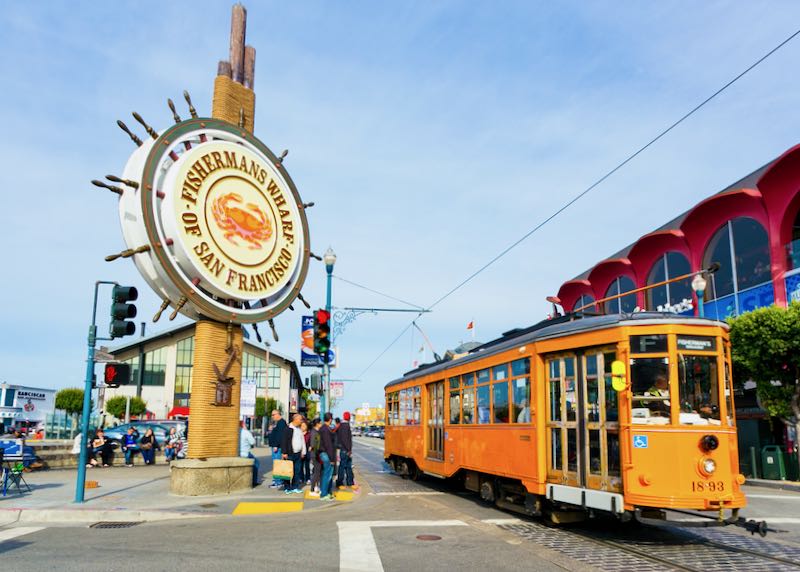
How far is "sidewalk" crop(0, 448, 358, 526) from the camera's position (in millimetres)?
10797

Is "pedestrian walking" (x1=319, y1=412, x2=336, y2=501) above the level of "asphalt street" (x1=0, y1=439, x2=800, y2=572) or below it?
above

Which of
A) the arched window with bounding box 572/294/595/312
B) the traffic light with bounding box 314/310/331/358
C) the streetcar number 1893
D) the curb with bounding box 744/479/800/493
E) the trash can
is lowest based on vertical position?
the curb with bounding box 744/479/800/493

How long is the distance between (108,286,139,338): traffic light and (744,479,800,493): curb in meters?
17.0

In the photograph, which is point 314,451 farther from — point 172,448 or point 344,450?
point 172,448

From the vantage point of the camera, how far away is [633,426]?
841cm

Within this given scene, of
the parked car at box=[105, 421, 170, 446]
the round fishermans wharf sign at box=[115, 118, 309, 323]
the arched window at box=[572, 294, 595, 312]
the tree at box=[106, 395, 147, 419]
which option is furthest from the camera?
the tree at box=[106, 395, 147, 419]

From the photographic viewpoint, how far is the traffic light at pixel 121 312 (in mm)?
11695

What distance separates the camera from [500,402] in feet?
37.2

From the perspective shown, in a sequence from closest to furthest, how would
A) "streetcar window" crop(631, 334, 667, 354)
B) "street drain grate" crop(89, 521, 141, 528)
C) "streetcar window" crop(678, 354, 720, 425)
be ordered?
"streetcar window" crop(678, 354, 720, 425) < "streetcar window" crop(631, 334, 667, 354) < "street drain grate" crop(89, 521, 141, 528)

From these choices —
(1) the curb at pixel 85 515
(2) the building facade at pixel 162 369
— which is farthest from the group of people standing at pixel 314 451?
(2) the building facade at pixel 162 369

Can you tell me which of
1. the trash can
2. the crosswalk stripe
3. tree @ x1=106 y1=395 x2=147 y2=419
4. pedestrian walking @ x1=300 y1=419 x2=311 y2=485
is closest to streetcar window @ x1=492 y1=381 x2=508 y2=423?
pedestrian walking @ x1=300 y1=419 x2=311 y2=485

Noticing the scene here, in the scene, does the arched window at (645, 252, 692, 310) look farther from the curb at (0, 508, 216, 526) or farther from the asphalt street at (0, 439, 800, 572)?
the curb at (0, 508, 216, 526)

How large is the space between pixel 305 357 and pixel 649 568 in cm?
1534

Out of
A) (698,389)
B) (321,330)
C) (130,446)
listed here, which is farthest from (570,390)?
(130,446)
